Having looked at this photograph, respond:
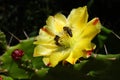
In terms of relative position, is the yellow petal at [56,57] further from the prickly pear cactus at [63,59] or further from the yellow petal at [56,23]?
the yellow petal at [56,23]

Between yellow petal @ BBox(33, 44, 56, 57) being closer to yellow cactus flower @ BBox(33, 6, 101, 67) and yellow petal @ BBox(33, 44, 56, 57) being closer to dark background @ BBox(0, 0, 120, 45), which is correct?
yellow cactus flower @ BBox(33, 6, 101, 67)

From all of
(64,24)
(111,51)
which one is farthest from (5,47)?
(111,51)

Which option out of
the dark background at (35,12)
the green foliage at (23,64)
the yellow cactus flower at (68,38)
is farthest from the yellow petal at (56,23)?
the dark background at (35,12)

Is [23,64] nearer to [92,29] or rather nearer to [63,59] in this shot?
[63,59]

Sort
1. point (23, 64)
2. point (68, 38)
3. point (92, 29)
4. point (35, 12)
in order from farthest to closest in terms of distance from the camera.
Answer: point (35, 12) → point (23, 64) → point (68, 38) → point (92, 29)

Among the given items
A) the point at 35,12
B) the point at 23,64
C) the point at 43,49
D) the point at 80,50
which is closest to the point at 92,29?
the point at 80,50

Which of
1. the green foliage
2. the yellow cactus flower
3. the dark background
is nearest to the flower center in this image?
the yellow cactus flower

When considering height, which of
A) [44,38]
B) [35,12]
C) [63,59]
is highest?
[35,12]
